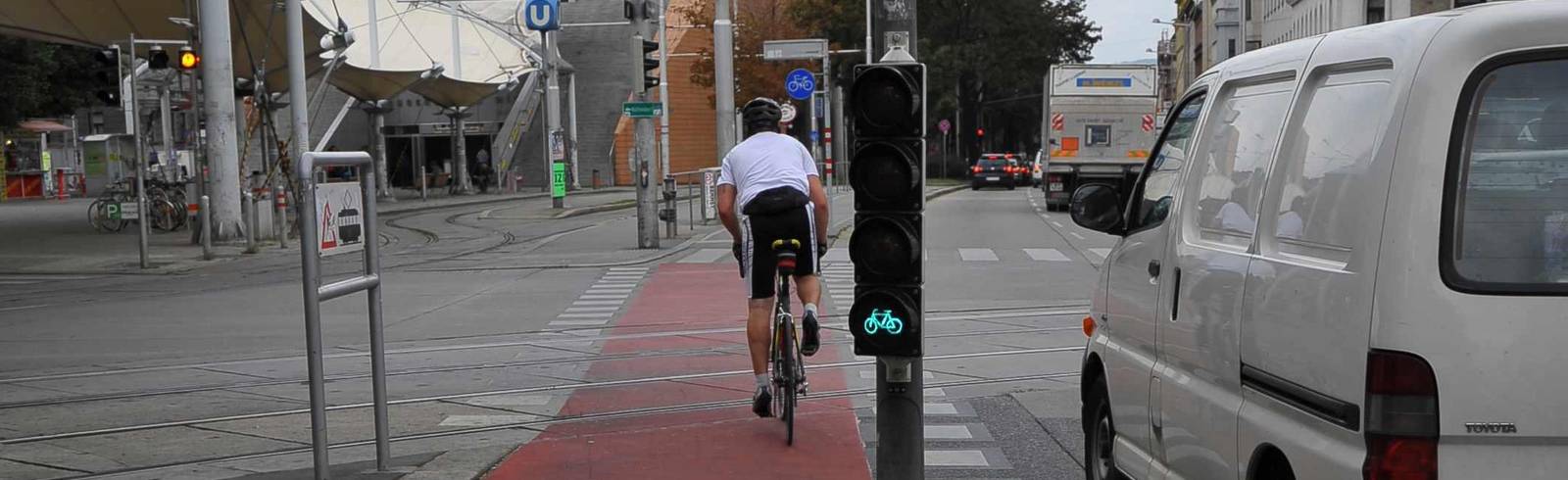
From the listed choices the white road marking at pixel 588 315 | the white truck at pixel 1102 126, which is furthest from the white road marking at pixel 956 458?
the white truck at pixel 1102 126

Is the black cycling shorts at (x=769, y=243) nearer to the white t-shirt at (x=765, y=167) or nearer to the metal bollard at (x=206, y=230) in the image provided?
the white t-shirt at (x=765, y=167)

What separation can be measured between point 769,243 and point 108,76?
19395 millimetres

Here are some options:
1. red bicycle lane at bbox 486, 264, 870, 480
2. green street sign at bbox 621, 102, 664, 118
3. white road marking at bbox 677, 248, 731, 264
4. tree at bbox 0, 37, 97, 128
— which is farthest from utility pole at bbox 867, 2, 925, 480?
tree at bbox 0, 37, 97, 128

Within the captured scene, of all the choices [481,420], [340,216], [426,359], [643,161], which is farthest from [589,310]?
[643,161]

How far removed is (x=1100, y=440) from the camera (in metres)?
6.77

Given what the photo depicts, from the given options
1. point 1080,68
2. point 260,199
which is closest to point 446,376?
point 260,199

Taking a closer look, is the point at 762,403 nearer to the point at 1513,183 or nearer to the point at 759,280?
the point at 759,280

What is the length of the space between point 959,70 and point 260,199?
171ft

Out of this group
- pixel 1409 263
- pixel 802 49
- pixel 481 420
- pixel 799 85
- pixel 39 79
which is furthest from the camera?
pixel 39 79

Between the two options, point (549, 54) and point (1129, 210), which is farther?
point (549, 54)

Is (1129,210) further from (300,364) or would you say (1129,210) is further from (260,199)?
(260,199)

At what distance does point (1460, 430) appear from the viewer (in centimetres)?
370

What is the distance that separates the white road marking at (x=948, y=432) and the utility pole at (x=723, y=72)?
21.1m

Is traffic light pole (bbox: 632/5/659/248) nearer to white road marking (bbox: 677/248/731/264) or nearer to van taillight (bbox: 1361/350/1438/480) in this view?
Answer: white road marking (bbox: 677/248/731/264)
